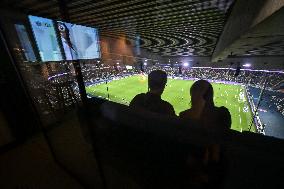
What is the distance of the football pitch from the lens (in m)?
17.0

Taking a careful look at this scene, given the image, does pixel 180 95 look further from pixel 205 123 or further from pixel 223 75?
pixel 205 123

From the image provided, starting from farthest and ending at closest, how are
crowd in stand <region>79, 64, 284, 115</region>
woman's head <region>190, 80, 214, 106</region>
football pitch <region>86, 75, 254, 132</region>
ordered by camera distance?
crowd in stand <region>79, 64, 284, 115</region> → football pitch <region>86, 75, 254, 132</region> → woman's head <region>190, 80, 214, 106</region>

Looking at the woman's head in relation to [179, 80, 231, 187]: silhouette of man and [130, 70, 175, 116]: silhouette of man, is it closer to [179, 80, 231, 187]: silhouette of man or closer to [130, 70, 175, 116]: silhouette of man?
[179, 80, 231, 187]: silhouette of man

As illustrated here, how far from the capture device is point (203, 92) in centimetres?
172

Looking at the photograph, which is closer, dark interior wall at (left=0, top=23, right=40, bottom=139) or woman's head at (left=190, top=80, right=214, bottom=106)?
woman's head at (left=190, top=80, right=214, bottom=106)

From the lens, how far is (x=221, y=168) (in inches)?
45.8

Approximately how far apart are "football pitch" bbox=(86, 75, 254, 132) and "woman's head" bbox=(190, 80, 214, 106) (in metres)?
14.7

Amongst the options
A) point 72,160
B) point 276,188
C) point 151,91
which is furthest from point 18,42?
point 276,188

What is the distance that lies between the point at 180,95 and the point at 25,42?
18021 mm

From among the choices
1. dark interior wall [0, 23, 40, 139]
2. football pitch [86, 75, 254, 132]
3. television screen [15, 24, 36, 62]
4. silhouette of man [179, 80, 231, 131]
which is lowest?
football pitch [86, 75, 254, 132]

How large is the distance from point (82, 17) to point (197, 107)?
465 cm

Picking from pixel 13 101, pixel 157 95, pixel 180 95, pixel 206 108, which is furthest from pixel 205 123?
pixel 180 95

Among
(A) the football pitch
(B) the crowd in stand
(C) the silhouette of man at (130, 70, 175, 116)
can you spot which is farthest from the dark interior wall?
(B) the crowd in stand

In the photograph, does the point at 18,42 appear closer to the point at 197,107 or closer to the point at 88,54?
the point at 88,54
